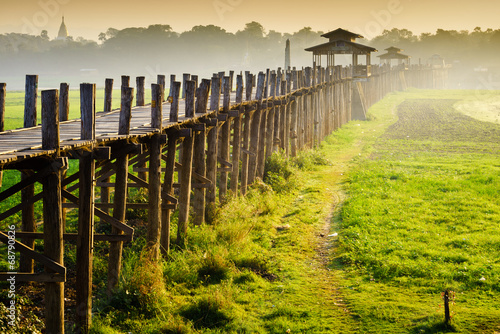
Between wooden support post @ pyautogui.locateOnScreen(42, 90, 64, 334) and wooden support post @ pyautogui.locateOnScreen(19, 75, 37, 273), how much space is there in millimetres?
2301

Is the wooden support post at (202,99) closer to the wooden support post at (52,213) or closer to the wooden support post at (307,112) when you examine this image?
the wooden support post at (52,213)

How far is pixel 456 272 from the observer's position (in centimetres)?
1008

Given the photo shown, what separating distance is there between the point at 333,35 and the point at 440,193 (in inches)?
822

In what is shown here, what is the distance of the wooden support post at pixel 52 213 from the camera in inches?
252

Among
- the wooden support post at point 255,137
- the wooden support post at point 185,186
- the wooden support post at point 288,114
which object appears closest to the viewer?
the wooden support post at point 185,186

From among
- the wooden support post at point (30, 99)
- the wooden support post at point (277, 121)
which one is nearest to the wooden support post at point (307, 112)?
the wooden support post at point (277, 121)

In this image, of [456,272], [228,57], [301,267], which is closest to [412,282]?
[456,272]

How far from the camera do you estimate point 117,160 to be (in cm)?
866

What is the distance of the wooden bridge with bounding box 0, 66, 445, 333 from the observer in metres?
6.72

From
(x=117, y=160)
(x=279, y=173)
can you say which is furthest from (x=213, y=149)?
(x=279, y=173)

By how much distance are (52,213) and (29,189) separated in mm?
3165

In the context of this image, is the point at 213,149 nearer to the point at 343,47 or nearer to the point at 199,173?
the point at 199,173

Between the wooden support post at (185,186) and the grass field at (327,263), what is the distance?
21cm

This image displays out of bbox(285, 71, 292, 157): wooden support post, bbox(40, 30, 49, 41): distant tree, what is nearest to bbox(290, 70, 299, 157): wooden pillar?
bbox(285, 71, 292, 157): wooden support post
